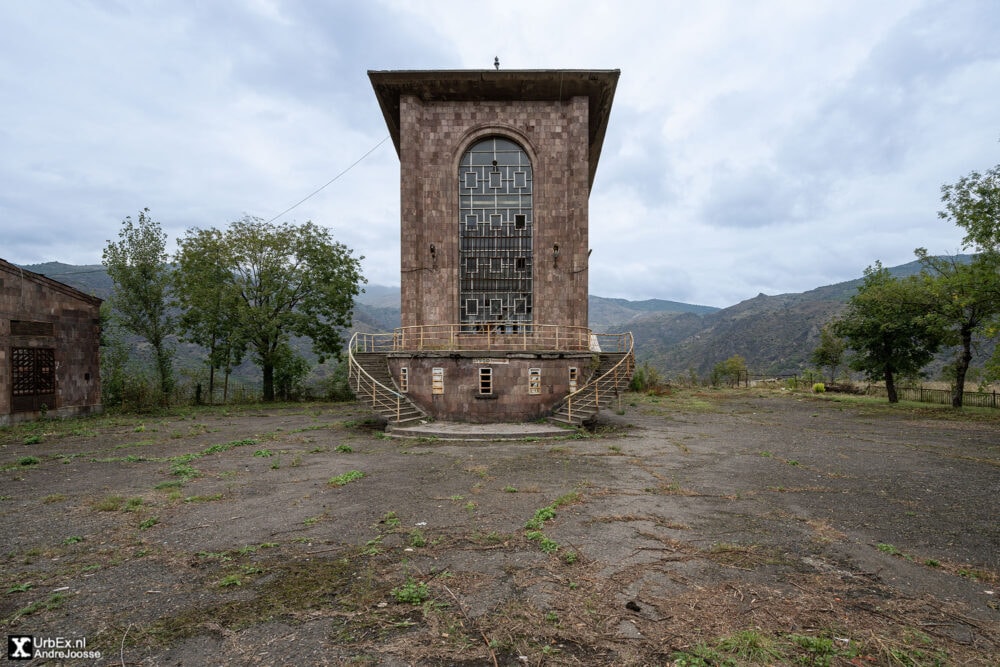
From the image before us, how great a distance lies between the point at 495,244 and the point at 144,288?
22.6 meters

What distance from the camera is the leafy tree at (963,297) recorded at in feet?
68.7

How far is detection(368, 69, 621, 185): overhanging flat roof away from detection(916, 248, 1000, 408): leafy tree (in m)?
20.2

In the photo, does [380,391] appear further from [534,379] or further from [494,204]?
[494,204]

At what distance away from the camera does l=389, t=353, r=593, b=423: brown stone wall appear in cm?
1714

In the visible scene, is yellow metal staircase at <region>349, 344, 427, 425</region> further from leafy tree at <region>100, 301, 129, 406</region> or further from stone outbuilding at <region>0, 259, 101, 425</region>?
leafy tree at <region>100, 301, 129, 406</region>

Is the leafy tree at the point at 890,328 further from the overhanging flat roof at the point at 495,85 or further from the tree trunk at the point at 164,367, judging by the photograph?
the tree trunk at the point at 164,367

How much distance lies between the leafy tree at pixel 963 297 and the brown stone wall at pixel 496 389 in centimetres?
2050

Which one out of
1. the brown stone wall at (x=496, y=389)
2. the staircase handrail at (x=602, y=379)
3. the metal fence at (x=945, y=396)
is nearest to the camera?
the staircase handrail at (x=602, y=379)

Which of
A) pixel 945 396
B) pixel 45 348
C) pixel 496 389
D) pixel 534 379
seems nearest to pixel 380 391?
pixel 496 389

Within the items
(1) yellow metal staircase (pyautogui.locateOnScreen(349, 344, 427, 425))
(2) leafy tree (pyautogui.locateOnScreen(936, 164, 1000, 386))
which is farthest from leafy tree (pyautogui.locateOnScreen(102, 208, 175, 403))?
(2) leafy tree (pyautogui.locateOnScreen(936, 164, 1000, 386))

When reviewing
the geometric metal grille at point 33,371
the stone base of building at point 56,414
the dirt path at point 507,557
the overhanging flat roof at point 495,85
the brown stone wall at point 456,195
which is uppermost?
the overhanging flat roof at point 495,85

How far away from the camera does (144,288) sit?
87.6 feet

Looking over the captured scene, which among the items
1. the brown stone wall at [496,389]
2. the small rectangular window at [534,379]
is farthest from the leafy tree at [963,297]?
the small rectangular window at [534,379]

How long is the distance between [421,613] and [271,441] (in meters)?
12.7
